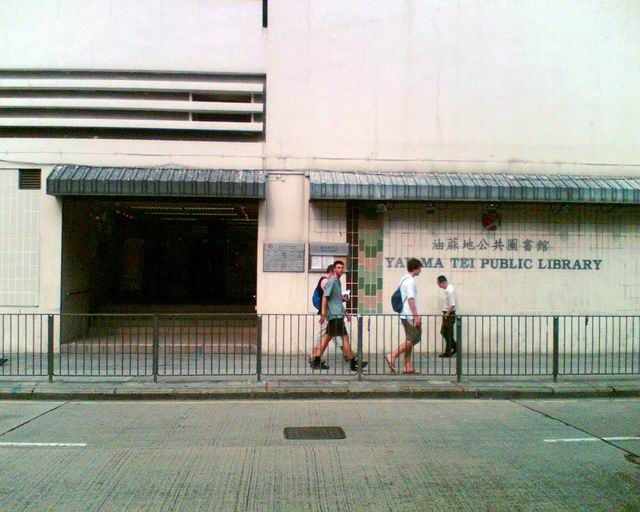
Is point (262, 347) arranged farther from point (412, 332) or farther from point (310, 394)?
point (412, 332)

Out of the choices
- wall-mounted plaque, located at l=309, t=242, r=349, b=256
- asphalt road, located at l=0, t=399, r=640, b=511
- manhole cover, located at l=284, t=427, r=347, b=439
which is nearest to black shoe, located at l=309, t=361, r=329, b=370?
asphalt road, located at l=0, t=399, r=640, b=511

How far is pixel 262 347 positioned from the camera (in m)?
12.5

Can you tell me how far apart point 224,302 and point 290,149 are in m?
7.31

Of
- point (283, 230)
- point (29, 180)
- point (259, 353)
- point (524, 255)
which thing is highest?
point (29, 180)

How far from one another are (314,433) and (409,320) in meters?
3.93

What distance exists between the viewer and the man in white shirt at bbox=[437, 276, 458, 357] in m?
12.7

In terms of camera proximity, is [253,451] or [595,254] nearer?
[253,451]

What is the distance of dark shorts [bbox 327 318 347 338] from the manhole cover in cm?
355

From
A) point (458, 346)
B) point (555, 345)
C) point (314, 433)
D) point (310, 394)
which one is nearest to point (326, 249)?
point (458, 346)

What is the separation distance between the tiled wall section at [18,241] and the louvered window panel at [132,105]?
4.28 feet

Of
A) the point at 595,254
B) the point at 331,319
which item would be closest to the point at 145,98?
the point at 331,319

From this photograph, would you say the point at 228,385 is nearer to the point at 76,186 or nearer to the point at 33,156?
the point at 76,186

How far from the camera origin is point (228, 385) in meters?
10.4

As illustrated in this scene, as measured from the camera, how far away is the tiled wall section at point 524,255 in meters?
14.1
